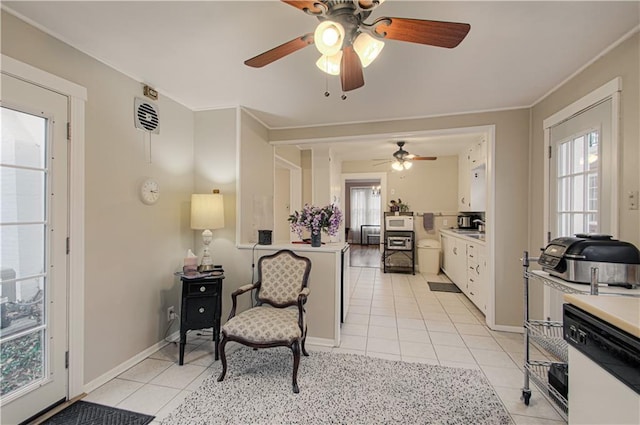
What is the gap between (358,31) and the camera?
137 cm

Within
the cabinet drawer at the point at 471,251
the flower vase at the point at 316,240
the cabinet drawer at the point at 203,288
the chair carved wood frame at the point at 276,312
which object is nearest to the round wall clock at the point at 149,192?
the cabinet drawer at the point at 203,288

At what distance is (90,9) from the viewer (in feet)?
5.17

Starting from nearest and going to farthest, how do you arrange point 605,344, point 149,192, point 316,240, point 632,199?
1. point 605,344
2. point 632,199
3. point 149,192
4. point 316,240

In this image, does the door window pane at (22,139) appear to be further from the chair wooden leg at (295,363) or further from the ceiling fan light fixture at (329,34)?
the chair wooden leg at (295,363)

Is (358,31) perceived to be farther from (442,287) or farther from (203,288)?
(442,287)

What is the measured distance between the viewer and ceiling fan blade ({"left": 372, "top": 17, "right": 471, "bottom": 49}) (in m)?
1.18

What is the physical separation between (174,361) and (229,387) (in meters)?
0.73

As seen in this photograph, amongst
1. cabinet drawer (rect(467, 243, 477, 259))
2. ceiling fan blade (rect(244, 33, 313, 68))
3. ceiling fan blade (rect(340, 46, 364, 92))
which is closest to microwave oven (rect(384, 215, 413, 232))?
cabinet drawer (rect(467, 243, 477, 259))

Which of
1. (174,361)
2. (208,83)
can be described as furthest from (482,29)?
(174,361)

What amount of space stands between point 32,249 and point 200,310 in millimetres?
1219

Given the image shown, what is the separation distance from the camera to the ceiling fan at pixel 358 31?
3.86ft

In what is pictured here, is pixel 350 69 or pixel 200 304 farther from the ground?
pixel 350 69

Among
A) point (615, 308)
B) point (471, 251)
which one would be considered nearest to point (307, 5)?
point (615, 308)

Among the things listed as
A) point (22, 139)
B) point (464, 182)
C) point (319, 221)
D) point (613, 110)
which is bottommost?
point (319, 221)
